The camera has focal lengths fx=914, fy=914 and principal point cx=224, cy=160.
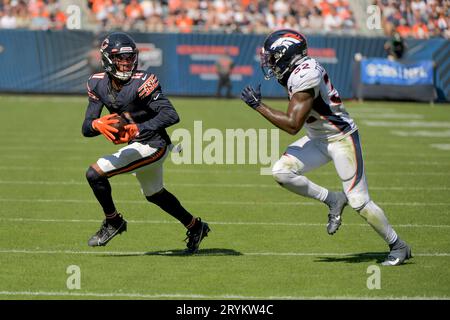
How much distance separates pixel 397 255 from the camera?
6.64m

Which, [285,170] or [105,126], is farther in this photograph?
[285,170]

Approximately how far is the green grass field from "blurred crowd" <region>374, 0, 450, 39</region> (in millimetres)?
→ 8048

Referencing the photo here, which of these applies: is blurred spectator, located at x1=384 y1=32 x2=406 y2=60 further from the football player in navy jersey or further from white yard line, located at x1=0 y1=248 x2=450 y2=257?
the football player in navy jersey

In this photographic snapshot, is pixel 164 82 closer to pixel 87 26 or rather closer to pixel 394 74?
pixel 87 26

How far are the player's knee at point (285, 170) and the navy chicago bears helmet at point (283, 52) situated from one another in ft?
2.08

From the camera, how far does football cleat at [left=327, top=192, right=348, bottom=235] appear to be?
22.4 ft

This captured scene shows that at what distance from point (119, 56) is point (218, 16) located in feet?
59.5

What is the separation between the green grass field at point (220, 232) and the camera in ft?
19.7

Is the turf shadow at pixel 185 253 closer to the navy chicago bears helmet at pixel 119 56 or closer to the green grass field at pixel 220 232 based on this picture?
the green grass field at pixel 220 232
